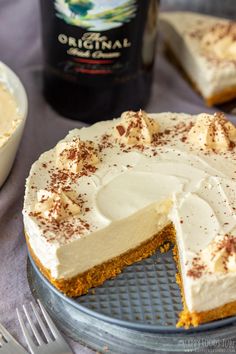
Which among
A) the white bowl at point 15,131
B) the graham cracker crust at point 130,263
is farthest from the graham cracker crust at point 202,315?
the white bowl at point 15,131

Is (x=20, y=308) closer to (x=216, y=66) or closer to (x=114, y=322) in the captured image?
(x=114, y=322)

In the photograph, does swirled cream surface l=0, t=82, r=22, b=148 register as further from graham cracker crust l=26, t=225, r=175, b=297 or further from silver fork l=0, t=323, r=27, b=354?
silver fork l=0, t=323, r=27, b=354

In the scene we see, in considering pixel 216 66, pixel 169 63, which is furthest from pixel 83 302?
pixel 169 63

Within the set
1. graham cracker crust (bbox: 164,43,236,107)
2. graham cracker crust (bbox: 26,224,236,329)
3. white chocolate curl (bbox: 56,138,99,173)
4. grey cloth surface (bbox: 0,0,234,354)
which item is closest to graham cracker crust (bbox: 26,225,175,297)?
graham cracker crust (bbox: 26,224,236,329)

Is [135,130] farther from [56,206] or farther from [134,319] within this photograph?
[134,319]

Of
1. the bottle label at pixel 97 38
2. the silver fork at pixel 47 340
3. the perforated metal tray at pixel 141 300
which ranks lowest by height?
the silver fork at pixel 47 340

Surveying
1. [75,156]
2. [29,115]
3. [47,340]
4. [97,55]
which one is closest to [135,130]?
[75,156]

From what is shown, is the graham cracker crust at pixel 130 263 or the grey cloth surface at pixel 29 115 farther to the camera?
the grey cloth surface at pixel 29 115

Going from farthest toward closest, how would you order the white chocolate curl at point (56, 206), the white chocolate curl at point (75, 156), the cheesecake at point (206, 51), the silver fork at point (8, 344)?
1. the cheesecake at point (206, 51)
2. the white chocolate curl at point (75, 156)
3. the white chocolate curl at point (56, 206)
4. the silver fork at point (8, 344)

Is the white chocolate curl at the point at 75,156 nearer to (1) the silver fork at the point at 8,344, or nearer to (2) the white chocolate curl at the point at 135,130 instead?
(2) the white chocolate curl at the point at 135,130
